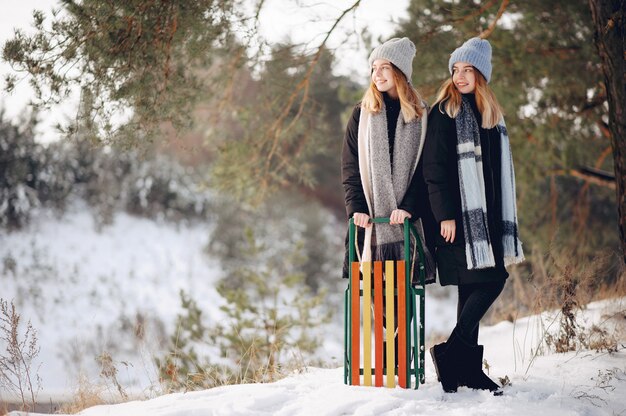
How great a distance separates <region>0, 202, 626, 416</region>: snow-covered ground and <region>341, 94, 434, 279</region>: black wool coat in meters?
0.76

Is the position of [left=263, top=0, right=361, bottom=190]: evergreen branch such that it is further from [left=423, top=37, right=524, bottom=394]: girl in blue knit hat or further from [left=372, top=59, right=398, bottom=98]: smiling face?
[left=423, top=37, right=524, bottom=394]: girl in blue knit hat

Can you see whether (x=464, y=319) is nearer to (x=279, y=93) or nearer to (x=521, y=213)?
(x=279, y=93)

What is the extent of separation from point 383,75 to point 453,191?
701 millimetres

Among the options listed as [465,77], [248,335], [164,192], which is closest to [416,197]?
[465,77]

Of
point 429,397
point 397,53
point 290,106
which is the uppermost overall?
point 290,106

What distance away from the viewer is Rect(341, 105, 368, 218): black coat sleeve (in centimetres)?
321

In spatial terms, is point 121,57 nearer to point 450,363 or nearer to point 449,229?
point 449,229

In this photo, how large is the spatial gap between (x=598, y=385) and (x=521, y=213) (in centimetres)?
492

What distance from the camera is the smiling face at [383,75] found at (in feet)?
10.6

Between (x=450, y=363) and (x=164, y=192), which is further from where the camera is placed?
(x=164, y=192)

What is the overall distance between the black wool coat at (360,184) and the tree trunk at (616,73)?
4.32ft

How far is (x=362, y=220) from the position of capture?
10.3 feet

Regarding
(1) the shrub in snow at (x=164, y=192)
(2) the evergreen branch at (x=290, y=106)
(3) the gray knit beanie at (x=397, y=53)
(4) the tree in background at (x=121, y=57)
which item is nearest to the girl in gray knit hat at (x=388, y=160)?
(3) the gray knit beanie at (x=397, y=53)

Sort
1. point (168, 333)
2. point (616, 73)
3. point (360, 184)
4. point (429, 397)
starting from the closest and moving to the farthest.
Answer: point (429, 397) < point (360, 184) < point (616, 73) < point (168, 333)
